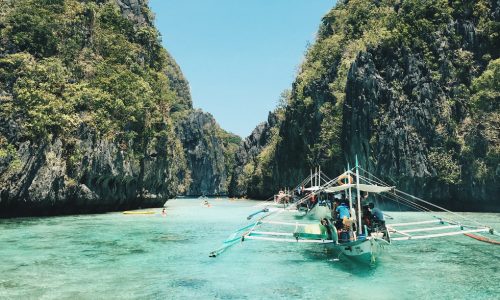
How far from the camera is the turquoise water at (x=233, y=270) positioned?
29.8ft

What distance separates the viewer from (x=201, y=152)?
12338cm

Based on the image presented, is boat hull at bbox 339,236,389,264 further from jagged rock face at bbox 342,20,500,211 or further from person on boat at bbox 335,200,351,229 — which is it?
jagged rock face at bbox 342,20,500,211

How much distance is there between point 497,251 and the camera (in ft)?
46.8

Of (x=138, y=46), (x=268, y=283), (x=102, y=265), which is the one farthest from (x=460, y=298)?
(x=138, y=46)

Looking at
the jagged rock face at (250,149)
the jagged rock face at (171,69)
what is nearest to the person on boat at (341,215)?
the jagged rock face at (171,69)

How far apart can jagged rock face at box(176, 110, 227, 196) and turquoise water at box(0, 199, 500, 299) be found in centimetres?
10553

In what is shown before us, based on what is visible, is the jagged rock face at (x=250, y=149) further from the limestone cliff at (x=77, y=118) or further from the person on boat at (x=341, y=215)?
the person on boat at (x=341, y=215)

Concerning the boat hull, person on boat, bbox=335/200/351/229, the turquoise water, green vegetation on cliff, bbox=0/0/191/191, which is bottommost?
the turquoise water

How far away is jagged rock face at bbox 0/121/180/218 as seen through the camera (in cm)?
2395

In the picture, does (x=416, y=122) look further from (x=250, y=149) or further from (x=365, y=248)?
(x=250, y=149)

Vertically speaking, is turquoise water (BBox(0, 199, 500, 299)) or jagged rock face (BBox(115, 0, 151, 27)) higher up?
jagged rock face (BBox(115, 0, 151, 27))

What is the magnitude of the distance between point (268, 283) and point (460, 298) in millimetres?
5099

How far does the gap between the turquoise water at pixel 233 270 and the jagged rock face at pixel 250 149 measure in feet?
257

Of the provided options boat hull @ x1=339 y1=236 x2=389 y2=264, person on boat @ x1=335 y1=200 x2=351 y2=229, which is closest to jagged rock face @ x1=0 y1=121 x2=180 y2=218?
person on boat @ x1=335 y1=200 x2=351 y2=229
